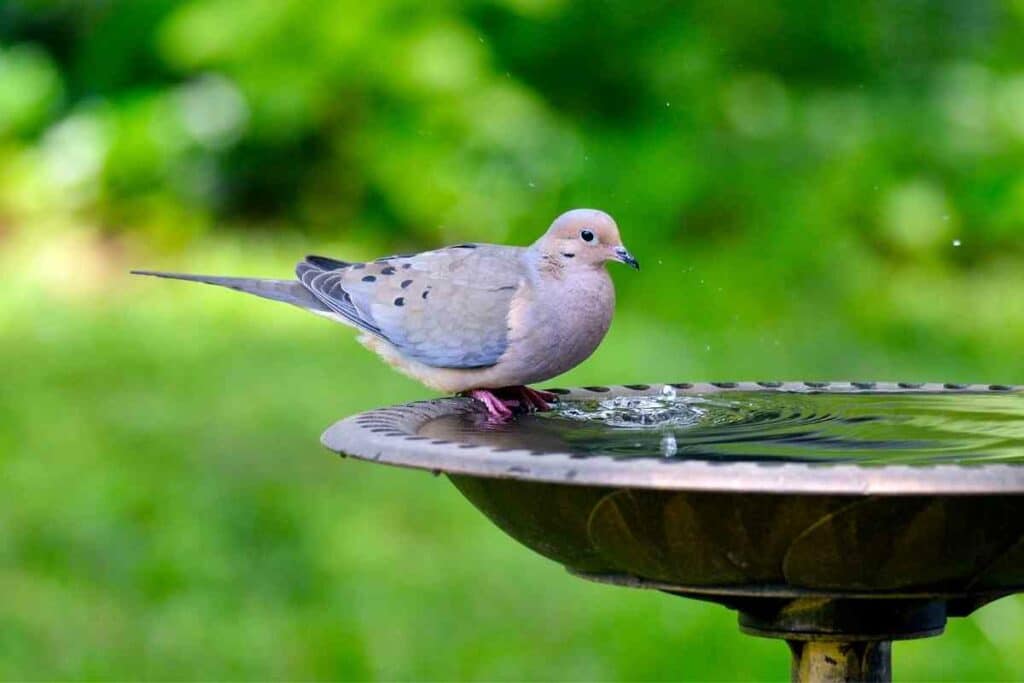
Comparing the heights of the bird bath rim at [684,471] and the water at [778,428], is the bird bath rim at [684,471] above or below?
below

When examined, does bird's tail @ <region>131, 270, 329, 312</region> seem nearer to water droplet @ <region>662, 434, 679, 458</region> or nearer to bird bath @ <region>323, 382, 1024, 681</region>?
bird bath @ <region>323, 382, 1024, 681</region>

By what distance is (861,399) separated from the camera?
2.86 m

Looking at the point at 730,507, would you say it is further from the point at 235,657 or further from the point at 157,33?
the point at 157,33

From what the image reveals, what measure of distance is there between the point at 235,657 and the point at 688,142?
4.53 m

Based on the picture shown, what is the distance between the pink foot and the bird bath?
0.38 ft

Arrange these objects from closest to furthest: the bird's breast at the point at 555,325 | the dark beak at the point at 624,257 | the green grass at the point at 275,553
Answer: the bird's breast at the point at 555,325
the dark beak at the point at 624,257
the green grass at the point at 275,553

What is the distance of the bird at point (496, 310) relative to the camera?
268 cm

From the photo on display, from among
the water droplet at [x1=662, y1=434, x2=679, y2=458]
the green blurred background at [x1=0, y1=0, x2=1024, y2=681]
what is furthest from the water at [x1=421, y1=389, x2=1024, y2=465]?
the green blurred background at [x1=0, y1=0, x2=1024, y2=681]

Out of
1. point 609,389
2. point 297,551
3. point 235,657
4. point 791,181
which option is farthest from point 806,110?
point 609,389

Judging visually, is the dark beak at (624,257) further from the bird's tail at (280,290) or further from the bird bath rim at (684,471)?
the bird bath rim at (684,471)

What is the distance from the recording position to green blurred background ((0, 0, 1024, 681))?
634 cm

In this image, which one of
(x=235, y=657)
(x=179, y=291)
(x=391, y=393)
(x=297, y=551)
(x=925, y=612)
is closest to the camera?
(x=925, y=612)

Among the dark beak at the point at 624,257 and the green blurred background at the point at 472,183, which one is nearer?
the dark beak at the point at 624,257

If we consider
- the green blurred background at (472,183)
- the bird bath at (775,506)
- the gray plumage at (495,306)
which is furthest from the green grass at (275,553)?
the bird bath at (775,506)
